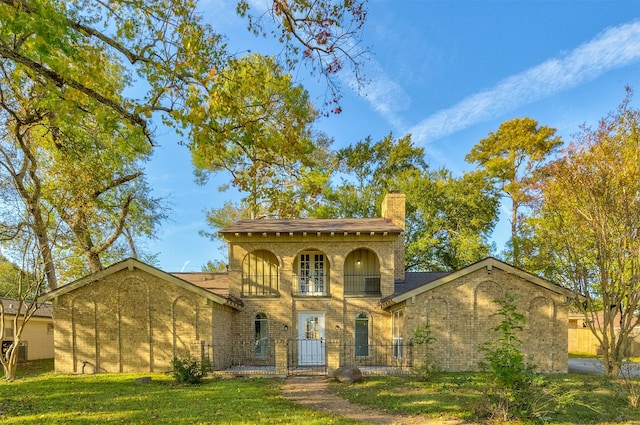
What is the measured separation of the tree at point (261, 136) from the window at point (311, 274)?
12036 millimetres

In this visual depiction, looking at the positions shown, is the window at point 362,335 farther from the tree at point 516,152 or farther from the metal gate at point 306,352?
the tree at point 516,152

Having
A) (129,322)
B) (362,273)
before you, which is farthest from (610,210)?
(129,322)

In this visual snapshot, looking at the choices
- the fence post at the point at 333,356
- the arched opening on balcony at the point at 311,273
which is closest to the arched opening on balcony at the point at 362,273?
the arched opening on balcony at the point at 311,273

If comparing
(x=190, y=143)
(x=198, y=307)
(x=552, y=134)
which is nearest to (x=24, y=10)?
(x=190, y=143)

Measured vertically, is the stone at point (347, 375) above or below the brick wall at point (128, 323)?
below

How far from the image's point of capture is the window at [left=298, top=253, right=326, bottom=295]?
1784 centimetres

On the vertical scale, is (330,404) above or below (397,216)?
below

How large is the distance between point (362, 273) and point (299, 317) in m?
3.65

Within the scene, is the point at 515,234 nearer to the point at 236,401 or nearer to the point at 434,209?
the point at 434,209

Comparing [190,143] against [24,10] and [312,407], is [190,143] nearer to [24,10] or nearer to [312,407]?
[24,10]

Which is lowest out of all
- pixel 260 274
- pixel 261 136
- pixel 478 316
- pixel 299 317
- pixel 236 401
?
pixel 236 401

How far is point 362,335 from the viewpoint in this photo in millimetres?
17219

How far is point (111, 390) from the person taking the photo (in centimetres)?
1104

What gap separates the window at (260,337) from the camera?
1714 cm
